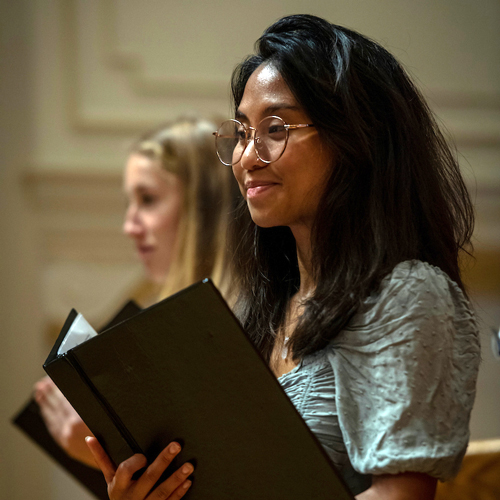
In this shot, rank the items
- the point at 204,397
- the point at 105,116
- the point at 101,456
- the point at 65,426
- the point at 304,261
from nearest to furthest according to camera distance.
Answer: the point at 204,397 → the point at 101,456 → the point at 304,261 → the point at 65,426 → the point at 105,116

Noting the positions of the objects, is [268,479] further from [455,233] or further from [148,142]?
[148,142]

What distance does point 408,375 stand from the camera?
31.7 inches

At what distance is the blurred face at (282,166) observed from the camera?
95cm

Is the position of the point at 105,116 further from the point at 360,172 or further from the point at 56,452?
the point at 360,172

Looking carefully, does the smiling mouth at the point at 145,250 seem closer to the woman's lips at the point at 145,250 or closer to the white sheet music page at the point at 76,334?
the woman's lips at the point at 145,250

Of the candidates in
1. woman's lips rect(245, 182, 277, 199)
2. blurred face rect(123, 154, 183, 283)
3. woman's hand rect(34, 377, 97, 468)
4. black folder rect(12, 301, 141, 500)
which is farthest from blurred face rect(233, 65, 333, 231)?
blurred face rect(123, 154, 183, 283)

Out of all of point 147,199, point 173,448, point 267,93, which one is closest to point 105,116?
point 147,199

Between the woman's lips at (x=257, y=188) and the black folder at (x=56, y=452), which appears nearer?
the woman's lips at (x=257, y=188)

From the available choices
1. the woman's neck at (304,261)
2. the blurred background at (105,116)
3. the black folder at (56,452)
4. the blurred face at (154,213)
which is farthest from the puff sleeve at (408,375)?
the blurred background at (105,116)

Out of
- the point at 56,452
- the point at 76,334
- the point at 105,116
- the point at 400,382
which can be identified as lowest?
the point at 56,452

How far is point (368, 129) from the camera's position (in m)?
0.95

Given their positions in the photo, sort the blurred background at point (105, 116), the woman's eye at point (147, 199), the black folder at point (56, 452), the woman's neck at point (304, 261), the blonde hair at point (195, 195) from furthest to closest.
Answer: the blurred background at point (105, 116) < the woman's eye at point (147, 199) < the blonde hair at point (195, 195) < the black folder at point (56, 452) < the woman's neck at point (304, 261)

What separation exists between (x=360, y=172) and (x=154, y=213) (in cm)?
120

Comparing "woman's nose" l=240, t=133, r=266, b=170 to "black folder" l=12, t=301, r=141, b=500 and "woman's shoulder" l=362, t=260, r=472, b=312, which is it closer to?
"woman's shoulder" l=362, t=260, r=472, b=312
